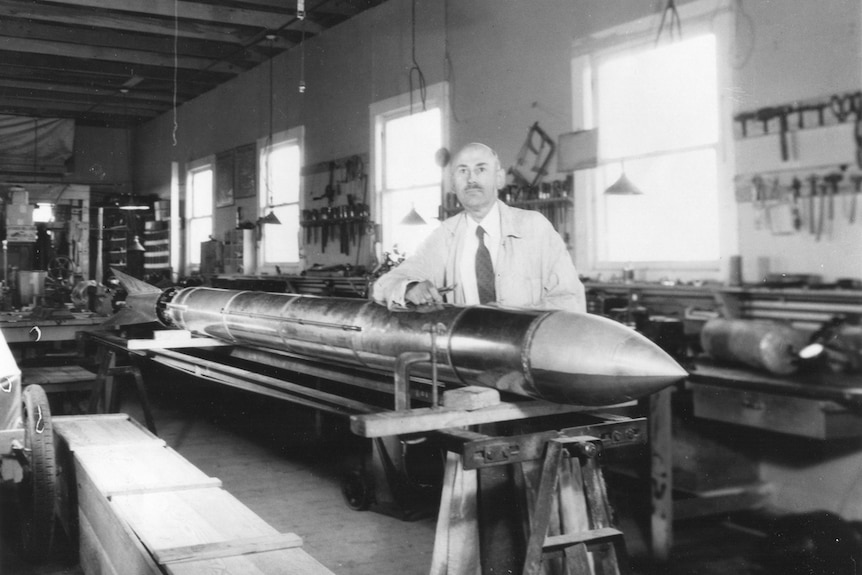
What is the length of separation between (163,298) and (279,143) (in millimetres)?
5496

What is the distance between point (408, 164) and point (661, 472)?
5012mm

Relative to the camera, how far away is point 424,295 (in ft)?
8.00

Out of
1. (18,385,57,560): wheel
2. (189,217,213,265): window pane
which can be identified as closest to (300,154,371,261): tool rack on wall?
(189,217,213,265): window pane

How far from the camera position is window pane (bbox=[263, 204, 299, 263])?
9.80 metres

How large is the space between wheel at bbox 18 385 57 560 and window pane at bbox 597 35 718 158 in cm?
390

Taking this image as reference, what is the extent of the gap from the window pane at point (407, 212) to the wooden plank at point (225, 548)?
500 centimetres

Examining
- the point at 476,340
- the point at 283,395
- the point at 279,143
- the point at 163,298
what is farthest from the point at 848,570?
the point at 279,143

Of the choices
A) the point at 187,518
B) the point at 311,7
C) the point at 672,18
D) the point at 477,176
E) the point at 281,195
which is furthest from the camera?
the point at 281,195

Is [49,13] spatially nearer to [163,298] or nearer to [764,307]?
[163,298]

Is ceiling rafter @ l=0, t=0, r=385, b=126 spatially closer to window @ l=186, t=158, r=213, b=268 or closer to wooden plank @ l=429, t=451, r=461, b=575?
window @ l=186, t=158, r=213, b=268

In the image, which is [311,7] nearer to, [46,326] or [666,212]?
[46,326]

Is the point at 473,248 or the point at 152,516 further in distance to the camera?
the point at 473,248

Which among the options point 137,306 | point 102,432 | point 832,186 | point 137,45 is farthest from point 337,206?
point 832,186

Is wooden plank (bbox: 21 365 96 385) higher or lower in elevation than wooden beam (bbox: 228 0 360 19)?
lower
